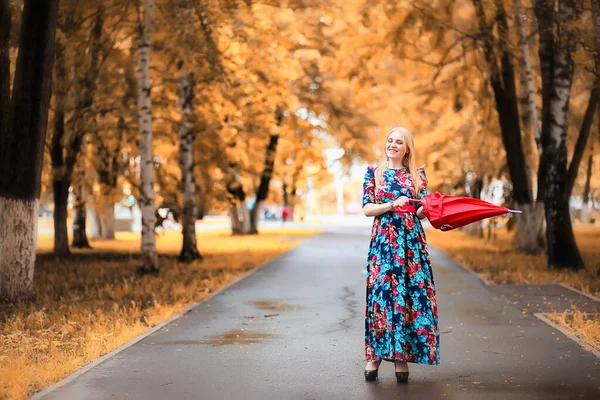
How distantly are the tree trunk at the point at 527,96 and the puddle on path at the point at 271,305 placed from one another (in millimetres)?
7525

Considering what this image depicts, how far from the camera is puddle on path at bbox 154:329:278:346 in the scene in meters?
10.4

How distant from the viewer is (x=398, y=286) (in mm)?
7992

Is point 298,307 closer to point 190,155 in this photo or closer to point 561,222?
point 561,222

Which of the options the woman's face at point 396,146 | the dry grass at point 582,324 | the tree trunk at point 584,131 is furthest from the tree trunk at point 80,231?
the woman's face at point 396,146

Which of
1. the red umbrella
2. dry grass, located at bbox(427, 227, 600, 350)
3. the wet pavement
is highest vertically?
the red umbrella

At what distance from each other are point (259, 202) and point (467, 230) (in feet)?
32.0

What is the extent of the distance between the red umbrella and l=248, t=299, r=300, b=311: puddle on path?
5.97 m

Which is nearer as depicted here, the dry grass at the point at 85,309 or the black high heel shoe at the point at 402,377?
the black high heel shoe at the point at 402,377

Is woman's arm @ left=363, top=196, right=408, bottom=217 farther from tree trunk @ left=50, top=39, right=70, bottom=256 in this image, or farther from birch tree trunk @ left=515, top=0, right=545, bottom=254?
tree trunk @ left=50, top=39, right=70, bottom=256

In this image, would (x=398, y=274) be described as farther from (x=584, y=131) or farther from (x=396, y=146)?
(x=584, y=131)

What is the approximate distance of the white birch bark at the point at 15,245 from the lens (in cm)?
1409

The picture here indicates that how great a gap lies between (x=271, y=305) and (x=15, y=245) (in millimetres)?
3747

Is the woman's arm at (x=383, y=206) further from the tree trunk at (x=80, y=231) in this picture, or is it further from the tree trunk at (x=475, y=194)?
the tree trunk at (x=475, y=194)

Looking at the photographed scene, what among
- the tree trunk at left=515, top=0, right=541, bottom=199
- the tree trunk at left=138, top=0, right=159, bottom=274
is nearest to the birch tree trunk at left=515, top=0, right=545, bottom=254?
the tree trunk at left=515, top=0, right=541, bottom=199
